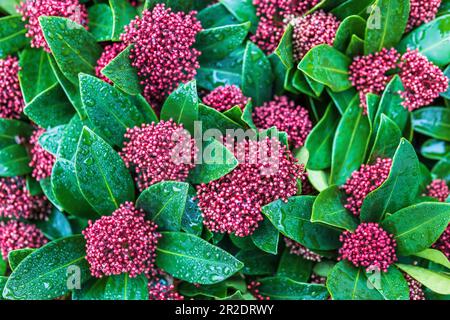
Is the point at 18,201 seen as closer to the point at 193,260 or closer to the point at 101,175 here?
the point at 101,175

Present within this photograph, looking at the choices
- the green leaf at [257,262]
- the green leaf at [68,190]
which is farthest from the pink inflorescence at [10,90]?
the green leaf at [257,262]

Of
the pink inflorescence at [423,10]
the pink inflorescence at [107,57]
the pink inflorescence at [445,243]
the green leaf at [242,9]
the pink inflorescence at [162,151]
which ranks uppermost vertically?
the green leaf at [242,9]

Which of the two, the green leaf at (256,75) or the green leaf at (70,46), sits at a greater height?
the green leaf at (70,46)

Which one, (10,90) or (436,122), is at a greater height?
(10,90)

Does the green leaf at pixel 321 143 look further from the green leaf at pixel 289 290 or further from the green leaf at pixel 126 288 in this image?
the green leaf at pixel 126 288

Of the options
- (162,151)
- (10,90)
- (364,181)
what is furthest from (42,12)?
(364,181)

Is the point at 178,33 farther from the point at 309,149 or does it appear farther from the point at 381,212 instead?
the point at 381,212
